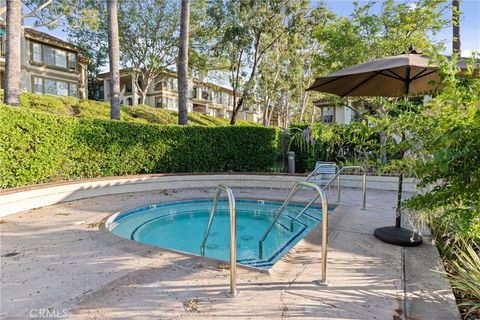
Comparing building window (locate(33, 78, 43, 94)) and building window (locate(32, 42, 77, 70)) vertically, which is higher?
building window (locate(32, 42, 77, 70))

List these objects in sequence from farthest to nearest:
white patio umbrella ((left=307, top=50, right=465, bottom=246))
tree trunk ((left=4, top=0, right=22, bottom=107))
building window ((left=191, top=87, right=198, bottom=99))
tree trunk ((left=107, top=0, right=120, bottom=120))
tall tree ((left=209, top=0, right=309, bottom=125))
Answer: building window ((left=191, top=87, right=198, bottom=99)) → tall tree ((left=209, top=0, right=309, bottom=125)) → tree trunk ((left=107, top=0, right=120, bottom=120)) → tree trunk ((left=4, top=0, right=22, bottom=107)) → white patio umbrella ((left=307, top=50, right=465, bottom=246))

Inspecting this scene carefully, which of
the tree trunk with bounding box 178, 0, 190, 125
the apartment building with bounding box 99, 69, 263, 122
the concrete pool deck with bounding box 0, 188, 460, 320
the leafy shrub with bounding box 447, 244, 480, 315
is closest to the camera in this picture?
the concrete pool deck with bounding box 0, 188, 460, 320

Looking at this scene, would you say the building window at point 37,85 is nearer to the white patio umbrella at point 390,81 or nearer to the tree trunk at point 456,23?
the white patio umbrella at point 390,81

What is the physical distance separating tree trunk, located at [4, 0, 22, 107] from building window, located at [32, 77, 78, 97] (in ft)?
57.1

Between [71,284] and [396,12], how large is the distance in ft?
45.9

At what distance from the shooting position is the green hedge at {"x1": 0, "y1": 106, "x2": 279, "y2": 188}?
264 inches

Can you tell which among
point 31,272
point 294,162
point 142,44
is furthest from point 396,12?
point 142,44

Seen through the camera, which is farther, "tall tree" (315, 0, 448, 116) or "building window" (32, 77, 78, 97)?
"building window" (32, 77, 78, 97)

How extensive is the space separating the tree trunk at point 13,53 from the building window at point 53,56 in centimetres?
1740

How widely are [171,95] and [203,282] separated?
1360 inches

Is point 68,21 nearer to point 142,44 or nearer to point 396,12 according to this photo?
point 142,44

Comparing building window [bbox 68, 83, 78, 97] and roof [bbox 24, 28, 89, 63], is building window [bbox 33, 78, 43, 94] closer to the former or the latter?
building window [bbox 68, 83, 78, 97]

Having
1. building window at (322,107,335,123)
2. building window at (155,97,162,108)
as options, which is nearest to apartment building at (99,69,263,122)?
building window at (155,97,162,108)

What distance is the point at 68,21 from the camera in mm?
17797
